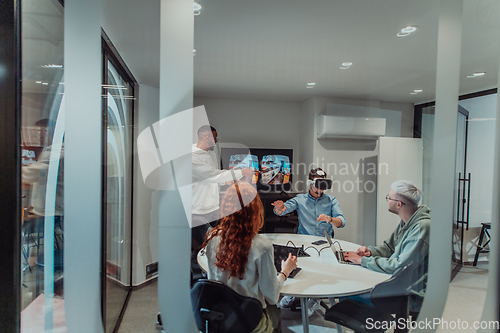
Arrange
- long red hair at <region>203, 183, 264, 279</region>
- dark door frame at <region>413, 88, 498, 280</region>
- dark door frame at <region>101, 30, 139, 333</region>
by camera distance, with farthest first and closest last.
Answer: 1. dark door frame at <region>413, 88, 498, 280</region>
2. dark door frame at <region>101, 30, 139, 333</region>
3. long red hair at <region>203, 183, 264, 279</region>

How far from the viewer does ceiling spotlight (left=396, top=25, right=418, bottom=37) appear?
1.42 m

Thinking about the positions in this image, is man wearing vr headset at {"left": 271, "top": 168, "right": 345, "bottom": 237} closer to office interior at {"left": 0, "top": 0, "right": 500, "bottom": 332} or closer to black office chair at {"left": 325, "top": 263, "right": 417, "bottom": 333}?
office interior at {"left": 0, "top": 0, "right": 500, "bottom": 332}

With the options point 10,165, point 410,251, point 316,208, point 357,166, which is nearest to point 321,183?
point 316,208

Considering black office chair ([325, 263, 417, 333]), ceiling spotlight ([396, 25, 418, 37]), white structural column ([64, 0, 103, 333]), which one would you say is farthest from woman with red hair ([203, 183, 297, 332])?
ceiling spotlight ([396, 25, 418, 37])

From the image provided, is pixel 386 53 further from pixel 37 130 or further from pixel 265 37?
pixel 37 130

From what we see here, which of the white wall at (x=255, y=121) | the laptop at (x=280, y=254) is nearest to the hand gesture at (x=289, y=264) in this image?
the laptop at (x=280, y=254)

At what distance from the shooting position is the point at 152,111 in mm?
1337

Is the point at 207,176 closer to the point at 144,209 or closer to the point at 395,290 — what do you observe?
the point at 144,209

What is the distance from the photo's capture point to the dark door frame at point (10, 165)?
1281mm

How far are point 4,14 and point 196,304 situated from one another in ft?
6.12

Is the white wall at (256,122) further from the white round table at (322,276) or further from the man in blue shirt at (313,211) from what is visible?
the white round table at (322,276)

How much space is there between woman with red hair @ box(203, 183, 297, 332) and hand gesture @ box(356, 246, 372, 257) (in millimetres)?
492

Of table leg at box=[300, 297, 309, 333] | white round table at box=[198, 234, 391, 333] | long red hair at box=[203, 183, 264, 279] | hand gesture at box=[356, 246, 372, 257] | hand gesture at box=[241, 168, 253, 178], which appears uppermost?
hand gesture at box=[241, 168, 253, 178]

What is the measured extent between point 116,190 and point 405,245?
5.81 feet
